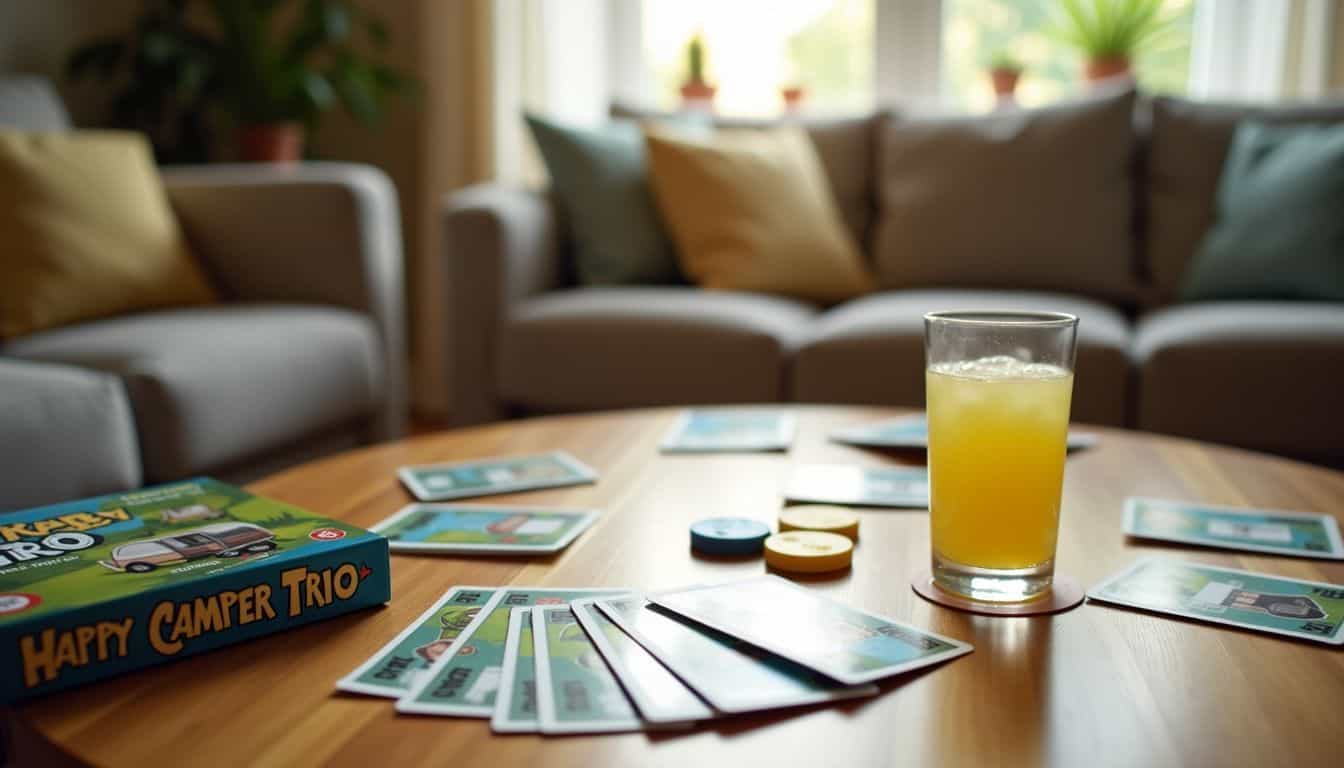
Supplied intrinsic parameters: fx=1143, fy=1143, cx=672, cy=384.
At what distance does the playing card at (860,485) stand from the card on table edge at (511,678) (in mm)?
384

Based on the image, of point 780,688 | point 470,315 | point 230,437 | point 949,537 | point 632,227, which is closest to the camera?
point 780,688

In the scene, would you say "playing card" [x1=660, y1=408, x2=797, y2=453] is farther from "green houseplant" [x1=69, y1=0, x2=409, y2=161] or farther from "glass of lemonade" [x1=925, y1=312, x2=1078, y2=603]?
"green houseplant" [x1=69, y1=0, x2=409, y2=161]

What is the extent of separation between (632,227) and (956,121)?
0.83 meters

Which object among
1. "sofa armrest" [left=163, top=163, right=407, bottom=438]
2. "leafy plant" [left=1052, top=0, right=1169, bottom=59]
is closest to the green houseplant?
"sofa armrest" [left=163, top=163, right=407, bottom=438]

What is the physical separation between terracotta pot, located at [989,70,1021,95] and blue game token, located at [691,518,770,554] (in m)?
2.62

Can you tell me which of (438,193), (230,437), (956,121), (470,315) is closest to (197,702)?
(230,437)

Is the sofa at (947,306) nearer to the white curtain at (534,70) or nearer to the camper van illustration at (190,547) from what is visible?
the white curtain at (534,70)

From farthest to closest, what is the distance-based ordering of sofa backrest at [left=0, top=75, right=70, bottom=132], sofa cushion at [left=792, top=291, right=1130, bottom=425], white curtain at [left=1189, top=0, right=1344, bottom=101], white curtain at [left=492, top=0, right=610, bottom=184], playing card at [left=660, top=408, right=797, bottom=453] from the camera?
white curtain at [left=492, top=0, right=610, bottom=184], white curtain at [left=1189, top=0, right=1344, bottom=101], sofa backrest at [left=0, top=75, right=70, bottom=132], sofa cushion at [left=792, top=291, right=1130, bottom=425], playing card at [left=660, top=408, right=797, bottom=453]

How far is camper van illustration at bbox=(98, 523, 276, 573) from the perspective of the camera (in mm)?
746

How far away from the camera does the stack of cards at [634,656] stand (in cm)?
63

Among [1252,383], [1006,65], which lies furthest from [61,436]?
[1006,65]

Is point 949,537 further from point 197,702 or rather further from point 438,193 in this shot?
point 438,193

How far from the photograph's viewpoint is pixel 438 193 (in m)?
3.56

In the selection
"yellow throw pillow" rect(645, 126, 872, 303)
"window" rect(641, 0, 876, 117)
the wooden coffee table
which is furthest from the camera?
"window" rect(641, 0, 876, 117)
